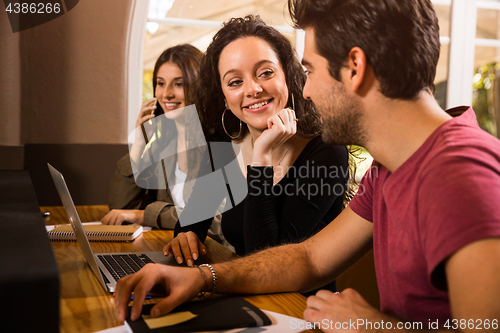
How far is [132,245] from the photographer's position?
1358 millimetres

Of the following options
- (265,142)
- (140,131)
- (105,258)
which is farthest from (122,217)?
(140,131)

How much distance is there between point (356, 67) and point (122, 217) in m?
1.16

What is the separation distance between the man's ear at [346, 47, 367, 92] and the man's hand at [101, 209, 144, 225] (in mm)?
1134

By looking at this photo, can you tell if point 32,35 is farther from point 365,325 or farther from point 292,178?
point 365,325

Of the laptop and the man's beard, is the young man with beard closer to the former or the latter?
the man's beard

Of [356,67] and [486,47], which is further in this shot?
[486,47]

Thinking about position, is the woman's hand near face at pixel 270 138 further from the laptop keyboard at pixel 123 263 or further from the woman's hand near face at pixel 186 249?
the laptop keyboard at pixel 123 263

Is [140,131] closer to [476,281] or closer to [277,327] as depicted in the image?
[277,327]

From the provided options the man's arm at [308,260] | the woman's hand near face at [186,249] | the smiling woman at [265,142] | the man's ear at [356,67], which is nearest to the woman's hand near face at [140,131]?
the smiling woman at [265,142]

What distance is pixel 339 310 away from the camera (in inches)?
29.7

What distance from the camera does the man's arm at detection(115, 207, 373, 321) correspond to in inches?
30.8

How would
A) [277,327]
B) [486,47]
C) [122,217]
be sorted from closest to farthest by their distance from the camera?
1. [277,327]
2. [122,217]
3. [486,47]

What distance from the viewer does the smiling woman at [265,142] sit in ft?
4.50

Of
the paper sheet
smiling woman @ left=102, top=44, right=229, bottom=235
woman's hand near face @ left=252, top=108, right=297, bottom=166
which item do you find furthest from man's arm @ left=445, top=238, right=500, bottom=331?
smiling woman @ left=102, top=44, right=229, bottom=235
